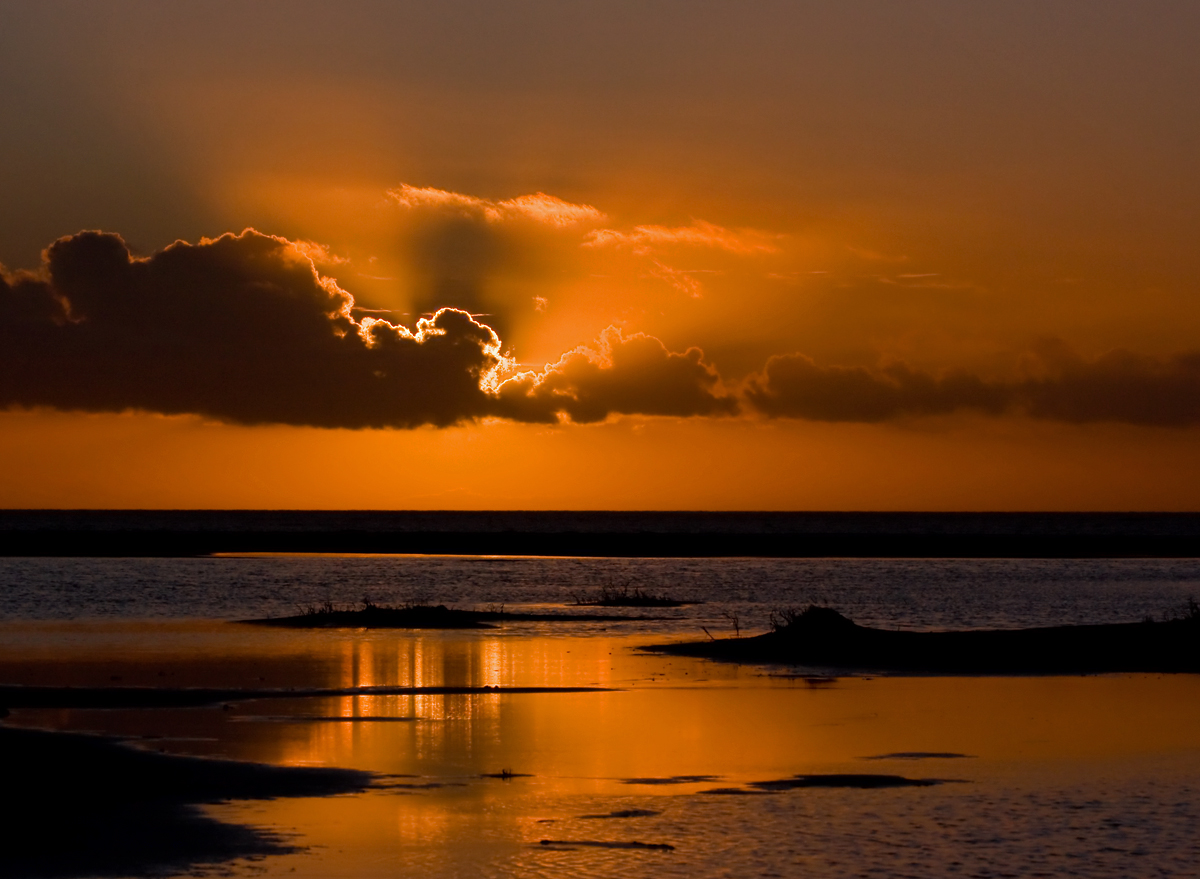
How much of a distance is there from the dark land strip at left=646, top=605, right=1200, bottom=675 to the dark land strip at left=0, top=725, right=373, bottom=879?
20.5 m

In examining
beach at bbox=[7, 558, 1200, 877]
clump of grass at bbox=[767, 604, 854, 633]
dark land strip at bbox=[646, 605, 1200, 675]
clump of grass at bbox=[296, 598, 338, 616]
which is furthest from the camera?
clump of grass at bbox=[296, 598, 338, 616]

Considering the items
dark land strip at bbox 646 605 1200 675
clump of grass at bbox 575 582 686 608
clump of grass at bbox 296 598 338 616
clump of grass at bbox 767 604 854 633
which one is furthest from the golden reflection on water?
clump of grass at bbox 575 582 686 608

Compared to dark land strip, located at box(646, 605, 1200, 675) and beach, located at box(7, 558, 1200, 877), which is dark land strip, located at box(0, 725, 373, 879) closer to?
beach, located at box(7, 558, 1200, 877)

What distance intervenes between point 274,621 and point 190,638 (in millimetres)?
7835

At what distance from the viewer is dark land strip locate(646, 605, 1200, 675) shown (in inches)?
1554

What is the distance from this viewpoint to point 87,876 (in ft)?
56.1

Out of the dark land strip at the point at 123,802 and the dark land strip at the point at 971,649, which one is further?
the dark land strip at the point at 971,649

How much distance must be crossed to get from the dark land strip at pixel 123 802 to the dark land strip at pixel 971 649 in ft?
67.4

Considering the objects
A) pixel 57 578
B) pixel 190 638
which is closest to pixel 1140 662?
pixel 190 638

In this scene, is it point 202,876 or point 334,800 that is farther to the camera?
point 334,800

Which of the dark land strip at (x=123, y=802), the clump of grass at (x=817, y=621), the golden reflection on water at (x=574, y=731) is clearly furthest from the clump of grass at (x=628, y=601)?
the dark land strip at (x=123, y=802)

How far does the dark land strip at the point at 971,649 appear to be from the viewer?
39.5 meters

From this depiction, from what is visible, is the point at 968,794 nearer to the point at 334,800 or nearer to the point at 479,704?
the point at 334,800

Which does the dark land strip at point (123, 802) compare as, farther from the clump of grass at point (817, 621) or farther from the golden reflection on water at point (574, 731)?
the clump of grass at point (817, 621)
